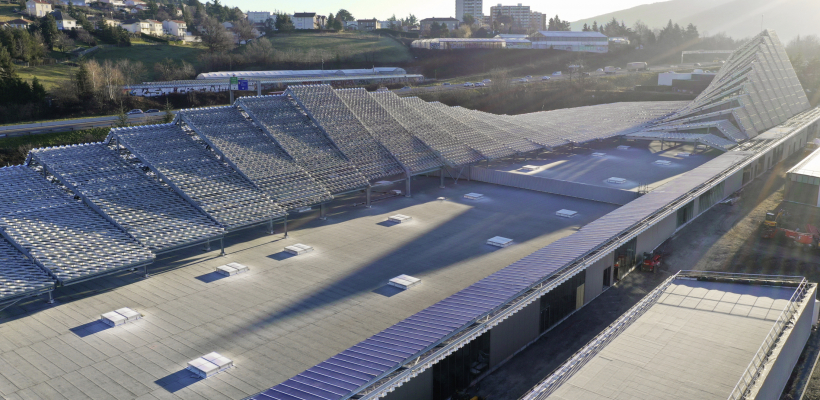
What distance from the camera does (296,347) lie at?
78.5ft

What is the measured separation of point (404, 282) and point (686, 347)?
44.1 ft

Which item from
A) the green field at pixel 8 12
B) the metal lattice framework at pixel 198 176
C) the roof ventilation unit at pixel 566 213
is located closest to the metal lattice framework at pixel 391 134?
the roof ventilation unit at pixel 566 213

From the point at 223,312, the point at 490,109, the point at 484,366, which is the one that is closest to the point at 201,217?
the point at 223,312

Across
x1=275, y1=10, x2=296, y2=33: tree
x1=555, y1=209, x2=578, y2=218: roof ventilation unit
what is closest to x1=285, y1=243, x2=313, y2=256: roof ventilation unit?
→ x1=555, y1=209, x2=578, y2=218: roof ventilation unit

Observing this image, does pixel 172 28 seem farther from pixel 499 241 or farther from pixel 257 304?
pixel 257 304

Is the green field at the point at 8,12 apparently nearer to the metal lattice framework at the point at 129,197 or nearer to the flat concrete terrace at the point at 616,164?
the metal lattice framework at the point at 129,197

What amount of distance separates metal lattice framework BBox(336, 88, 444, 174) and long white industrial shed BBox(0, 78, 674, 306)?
0.53 ft

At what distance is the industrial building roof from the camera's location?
1983 centimetres

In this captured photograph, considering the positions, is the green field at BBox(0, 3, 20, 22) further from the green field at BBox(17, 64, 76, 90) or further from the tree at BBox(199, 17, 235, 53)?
the green field at BBox(17, 64, 76, 90)

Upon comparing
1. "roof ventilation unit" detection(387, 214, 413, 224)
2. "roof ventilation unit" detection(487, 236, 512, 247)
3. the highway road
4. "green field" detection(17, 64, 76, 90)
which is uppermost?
"green field" detection(17, 64, 76, 90)

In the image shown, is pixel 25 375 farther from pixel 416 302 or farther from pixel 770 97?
pixel 770 97

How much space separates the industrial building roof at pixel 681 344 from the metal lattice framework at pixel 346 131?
23799 millimetres

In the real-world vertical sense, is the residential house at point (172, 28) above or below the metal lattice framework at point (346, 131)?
above

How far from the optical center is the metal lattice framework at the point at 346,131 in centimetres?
4588
